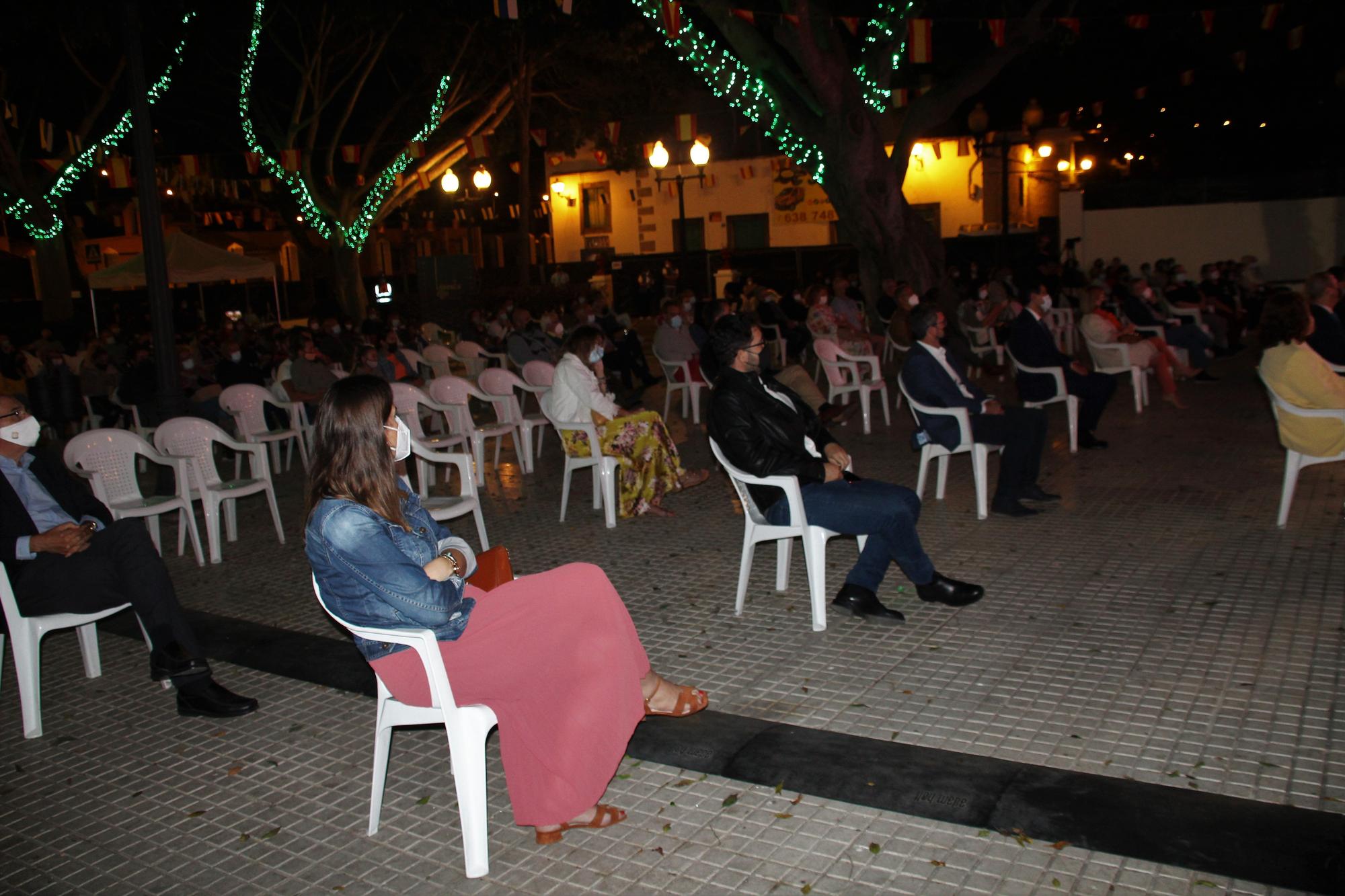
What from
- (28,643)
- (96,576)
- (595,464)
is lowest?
(28,643)

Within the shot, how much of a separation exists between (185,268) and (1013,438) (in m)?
15.0

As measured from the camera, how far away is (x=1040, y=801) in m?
3.26

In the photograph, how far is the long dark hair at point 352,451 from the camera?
3.19 meters

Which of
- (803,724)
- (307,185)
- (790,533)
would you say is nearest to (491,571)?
(803,724)

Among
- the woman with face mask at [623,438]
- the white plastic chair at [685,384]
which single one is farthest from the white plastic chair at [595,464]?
the white plastic chair at [685,384]

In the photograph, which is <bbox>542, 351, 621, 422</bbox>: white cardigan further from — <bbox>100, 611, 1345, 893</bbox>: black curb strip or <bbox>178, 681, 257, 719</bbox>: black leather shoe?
<bbox>100, 611, 1345, 893</bbox>: black curb strip

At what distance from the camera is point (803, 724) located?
157 inches

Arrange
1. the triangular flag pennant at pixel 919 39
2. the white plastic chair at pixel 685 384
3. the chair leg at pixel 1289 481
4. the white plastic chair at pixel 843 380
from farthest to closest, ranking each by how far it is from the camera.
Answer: the triangular flag pennant at pixel 919 39 < the white plastic chair at pixel 685 384 < the white plastic chair at pixel 843 380 < the chair leg at pixel 1289 481

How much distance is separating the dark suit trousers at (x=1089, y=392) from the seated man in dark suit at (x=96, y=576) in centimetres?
676

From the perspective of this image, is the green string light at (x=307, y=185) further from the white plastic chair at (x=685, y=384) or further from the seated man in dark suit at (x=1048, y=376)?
the seated man in dark suit at (x=1048, y=376)

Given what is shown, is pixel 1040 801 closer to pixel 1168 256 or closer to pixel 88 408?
pixel 88 408

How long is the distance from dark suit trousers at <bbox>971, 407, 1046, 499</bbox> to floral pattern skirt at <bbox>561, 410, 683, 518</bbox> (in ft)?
7.20

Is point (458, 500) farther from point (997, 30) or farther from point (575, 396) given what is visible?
point (997, 30)

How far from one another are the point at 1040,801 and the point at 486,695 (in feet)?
5.63
